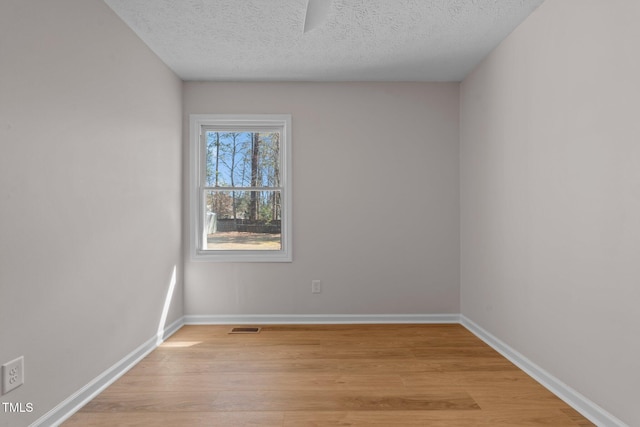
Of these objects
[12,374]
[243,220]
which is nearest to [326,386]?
[12,374]

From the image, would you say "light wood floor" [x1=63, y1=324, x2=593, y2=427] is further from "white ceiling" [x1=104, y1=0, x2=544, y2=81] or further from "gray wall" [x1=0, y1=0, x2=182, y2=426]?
"white ceiling" [x1=104, y1=0, x2=544, y2=81]

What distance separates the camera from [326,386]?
8.36 feet

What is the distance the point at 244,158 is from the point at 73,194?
2.10 m

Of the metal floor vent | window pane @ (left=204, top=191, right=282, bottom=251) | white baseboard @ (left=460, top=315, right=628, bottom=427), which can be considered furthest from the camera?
window pane @ (left=204, top=191, right=282, bottom=251)

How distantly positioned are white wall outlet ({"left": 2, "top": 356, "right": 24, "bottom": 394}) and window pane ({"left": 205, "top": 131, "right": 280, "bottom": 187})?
8.49 ft

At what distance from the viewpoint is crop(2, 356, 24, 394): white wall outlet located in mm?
1743

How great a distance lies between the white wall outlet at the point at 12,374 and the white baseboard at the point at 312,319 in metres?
2.27

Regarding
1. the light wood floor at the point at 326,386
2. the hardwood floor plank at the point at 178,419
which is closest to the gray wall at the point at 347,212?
the light wood floor at the point at 326,386

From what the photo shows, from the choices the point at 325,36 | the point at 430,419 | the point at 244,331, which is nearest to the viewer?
the point at 430,419

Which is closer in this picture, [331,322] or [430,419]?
[430,419]

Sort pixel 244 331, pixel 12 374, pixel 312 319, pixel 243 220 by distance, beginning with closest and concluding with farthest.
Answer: pixel 12 374
pixel 244 331
pixel 312 319
pixel 243 220

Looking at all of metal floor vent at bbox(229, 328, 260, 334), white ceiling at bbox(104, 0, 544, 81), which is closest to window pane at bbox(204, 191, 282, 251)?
metal floor vent at bbox(229, 328, 260, 334)

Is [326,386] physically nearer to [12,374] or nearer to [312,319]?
[312,319]

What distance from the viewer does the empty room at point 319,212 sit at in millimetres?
1976
